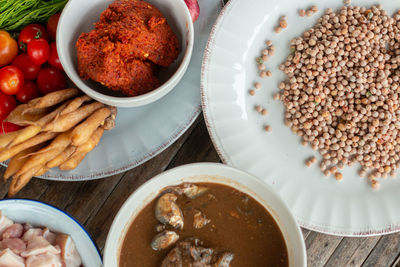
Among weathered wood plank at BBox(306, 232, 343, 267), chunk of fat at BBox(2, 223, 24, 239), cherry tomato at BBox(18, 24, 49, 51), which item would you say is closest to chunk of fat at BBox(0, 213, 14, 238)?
chunk of fat at BBox(2, 223, 24, 239)

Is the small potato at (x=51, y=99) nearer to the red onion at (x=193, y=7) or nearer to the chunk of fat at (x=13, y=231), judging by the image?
the chunk of fat at (x=13, y=231)

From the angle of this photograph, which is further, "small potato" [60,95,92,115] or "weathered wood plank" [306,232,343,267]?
"weathered wood plank" [306,232,343,267]

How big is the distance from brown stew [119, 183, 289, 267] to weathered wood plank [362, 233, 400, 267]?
820 mm

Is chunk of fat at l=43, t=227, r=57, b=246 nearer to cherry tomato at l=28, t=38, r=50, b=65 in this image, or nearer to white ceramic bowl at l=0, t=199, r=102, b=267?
white ceramic bowl at l=0, t=199, r=102, b=267

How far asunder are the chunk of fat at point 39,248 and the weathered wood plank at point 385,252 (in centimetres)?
171

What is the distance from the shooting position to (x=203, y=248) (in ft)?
5.29

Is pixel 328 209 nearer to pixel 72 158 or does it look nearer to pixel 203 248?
pixel 203 248

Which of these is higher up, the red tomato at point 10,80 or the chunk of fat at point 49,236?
the red tomato at point 10,80

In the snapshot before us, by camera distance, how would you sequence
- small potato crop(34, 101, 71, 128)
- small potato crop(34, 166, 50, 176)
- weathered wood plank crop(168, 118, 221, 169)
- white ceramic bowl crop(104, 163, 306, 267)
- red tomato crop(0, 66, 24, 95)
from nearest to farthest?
white ceramic bowl crop(104, 163, 306, 267), small potato crop(34, 101, 71, 128), small potato crop(34, 166, 50, 176), red tomato crop(0, 66, 24, 95), weathered wood plank crop(168, 118, 221, 169)

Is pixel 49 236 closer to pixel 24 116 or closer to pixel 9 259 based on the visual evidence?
pixel 9 259

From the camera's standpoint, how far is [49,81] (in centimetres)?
196

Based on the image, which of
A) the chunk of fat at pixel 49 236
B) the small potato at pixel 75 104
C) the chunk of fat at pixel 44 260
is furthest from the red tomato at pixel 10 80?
the chunk of fat at pixel 44 260

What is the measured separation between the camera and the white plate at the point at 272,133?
6.38ft

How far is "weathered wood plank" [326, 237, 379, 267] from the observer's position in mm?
2170
